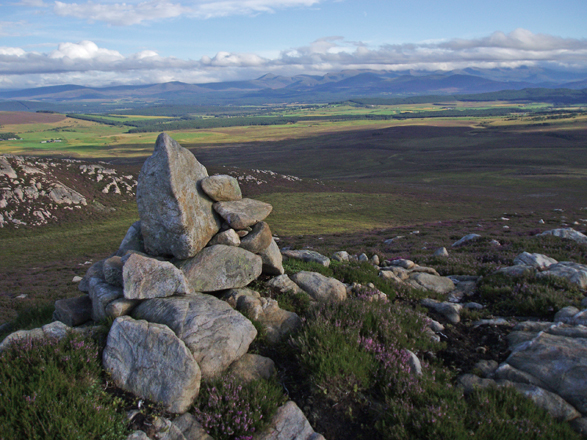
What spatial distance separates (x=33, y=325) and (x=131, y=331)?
186 inches

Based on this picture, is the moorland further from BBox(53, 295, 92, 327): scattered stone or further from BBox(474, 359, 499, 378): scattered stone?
BBox(53, 295, 92, 327): scattered stone

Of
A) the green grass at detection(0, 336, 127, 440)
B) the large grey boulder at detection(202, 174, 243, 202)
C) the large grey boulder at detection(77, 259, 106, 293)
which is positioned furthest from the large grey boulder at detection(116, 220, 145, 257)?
the green grass at detection(0, 336, 127, 440)

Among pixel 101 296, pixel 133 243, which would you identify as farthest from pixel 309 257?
pixel 101 296

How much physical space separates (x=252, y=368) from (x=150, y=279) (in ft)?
11.9

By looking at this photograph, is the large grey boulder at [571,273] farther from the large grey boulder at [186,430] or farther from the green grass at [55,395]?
the green grass at [55,395]

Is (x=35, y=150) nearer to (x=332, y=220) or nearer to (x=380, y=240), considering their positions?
(x=332, y=220)

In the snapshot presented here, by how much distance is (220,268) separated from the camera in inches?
413

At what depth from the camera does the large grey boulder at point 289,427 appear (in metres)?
6.10

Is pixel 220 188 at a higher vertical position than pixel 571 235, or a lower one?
higher

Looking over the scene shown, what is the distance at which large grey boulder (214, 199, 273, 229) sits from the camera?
11789mm

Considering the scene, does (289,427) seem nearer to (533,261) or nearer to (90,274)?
(90,274)

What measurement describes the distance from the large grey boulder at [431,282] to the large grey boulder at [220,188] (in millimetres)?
8019

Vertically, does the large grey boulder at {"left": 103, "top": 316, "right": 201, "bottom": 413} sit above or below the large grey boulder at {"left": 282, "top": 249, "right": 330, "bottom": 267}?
above

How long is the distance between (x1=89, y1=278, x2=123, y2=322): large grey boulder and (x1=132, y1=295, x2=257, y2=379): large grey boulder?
766 millimetres
